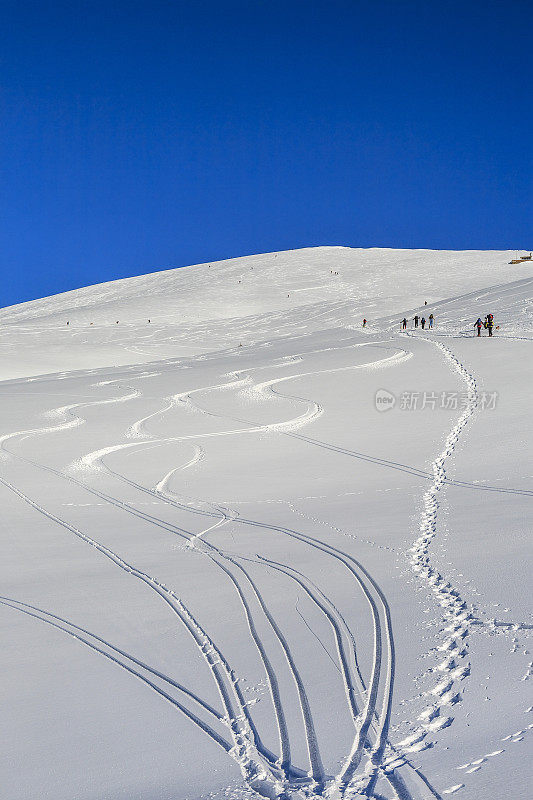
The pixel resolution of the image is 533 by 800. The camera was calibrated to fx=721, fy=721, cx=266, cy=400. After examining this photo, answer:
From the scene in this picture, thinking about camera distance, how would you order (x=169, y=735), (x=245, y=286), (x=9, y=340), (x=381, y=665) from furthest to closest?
1. (x=245, y=286)
2. (x=9, y=340)
3. (x=381, y=665)
4. (x=169, y=735)

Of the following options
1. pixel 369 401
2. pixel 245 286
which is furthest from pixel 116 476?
pixel 245 286

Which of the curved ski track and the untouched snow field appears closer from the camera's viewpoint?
the curved ski track

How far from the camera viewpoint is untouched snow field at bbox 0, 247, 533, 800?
418 cm

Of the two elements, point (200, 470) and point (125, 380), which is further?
point (125, 380)

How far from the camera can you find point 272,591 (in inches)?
274

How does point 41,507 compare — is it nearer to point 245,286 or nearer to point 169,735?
point 169,735

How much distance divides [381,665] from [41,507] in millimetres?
7220

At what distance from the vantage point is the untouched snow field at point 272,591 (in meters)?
4.18

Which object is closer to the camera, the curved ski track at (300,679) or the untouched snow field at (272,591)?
the curved ski track at (300,679)

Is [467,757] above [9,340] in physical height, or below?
below

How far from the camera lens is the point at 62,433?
56.3 feet

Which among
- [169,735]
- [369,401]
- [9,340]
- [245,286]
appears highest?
[245,286]

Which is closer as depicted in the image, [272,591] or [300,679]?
[300,679]

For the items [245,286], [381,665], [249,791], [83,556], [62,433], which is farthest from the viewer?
[245,286]
